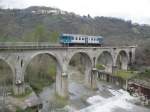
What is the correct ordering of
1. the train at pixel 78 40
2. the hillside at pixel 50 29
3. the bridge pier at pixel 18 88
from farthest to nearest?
the hillside at pixel 50 29
the train at pixel 78 40
the bridge pier at pixel 18 88

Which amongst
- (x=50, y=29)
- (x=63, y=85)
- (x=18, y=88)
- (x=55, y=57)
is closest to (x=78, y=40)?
(x=55, y=57)

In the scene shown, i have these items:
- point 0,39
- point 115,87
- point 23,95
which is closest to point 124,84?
point 115,87

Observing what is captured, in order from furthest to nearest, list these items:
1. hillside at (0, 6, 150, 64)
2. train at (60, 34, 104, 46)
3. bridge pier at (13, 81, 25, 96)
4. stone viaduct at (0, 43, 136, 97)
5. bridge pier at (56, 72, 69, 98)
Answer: hillside at (0, 6, 150, 64)
train at (60, 34, 104, 46)
bridge pier at (56, 72, 69, 98)
bridge pier at (13, 81, 25, 96)
stone viaduct at (0, 43, 136, 97)

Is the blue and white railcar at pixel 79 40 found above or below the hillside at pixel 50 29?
below

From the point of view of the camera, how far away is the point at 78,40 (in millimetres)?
36344

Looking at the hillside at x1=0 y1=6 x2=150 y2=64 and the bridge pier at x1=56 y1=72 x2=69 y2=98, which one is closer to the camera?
the bridge pier at x1=56 y1=72 x2=69 y2=98

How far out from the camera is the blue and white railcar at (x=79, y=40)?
112 ft

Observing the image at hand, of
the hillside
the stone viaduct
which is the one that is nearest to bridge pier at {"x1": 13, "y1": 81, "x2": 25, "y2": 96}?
the stone viaduct

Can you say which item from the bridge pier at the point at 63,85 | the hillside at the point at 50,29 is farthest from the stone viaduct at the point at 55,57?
the hillside at the point at 50,29

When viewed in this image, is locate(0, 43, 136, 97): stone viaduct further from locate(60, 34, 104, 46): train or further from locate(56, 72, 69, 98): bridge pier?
locate(60, 34, 104, 46): train

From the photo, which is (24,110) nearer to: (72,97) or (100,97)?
(72,97)

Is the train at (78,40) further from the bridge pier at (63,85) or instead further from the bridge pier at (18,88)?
the bridge pier at (18,88)

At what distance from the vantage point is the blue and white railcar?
3400 centimetres

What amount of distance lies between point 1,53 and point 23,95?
5925mm
